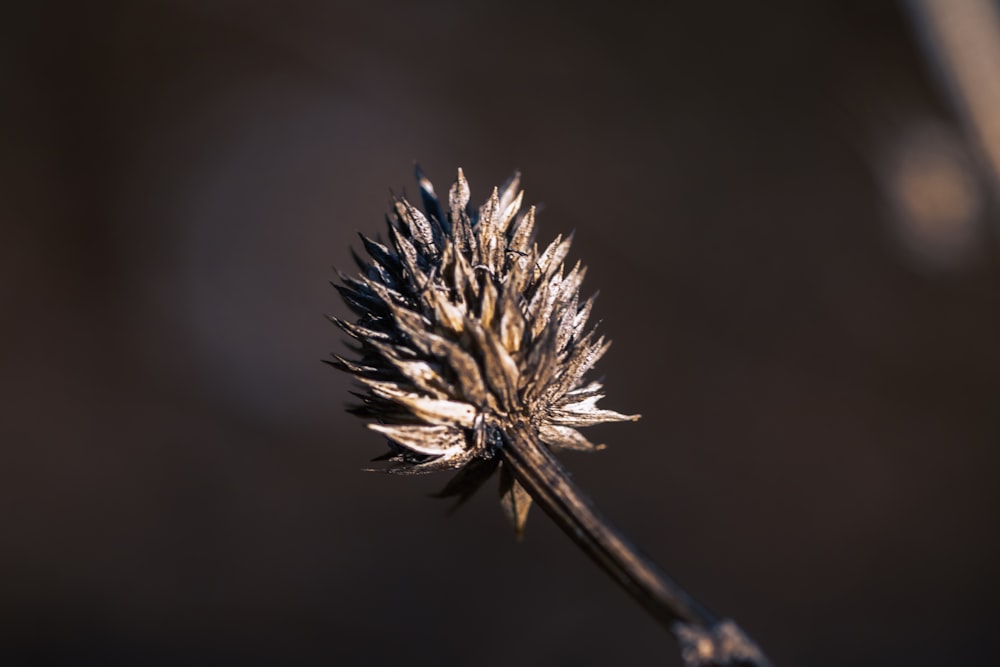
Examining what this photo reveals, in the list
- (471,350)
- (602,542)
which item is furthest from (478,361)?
(602,542)

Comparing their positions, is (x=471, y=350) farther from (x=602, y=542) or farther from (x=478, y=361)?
(x=602, y=542)

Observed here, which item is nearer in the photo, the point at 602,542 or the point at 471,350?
the point at 602,542

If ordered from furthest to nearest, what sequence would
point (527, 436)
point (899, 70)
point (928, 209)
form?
point (899, 70) < point (928, 209) < point (527, 436)

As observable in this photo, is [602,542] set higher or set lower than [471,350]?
lower

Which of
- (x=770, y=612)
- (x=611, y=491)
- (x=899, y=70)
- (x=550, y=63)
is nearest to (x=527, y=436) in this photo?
(x=611, y=491)

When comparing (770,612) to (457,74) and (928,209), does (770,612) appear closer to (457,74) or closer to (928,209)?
(928,209)

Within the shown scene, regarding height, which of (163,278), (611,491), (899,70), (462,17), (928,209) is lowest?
(611,491)
